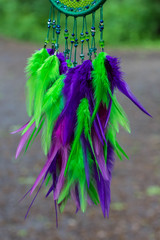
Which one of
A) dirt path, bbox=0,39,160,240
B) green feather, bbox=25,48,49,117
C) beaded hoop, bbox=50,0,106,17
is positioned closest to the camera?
beaded hoop, bbox=50,0,106,17

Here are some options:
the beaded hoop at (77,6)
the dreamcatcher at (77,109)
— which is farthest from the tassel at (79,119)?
the beaded hoop at (77,6)

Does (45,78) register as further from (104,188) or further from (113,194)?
(113,194)

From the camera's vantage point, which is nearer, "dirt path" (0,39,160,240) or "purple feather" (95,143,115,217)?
"purple feather" (95,143,115,217)

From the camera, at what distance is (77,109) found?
95 centimetres

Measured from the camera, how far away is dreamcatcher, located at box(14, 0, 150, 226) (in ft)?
3.05

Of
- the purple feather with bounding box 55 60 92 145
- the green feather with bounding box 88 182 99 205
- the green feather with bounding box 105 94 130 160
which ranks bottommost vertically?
the green feather with bounding box 88 182 99 205

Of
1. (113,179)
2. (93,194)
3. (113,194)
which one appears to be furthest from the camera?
(113,179)

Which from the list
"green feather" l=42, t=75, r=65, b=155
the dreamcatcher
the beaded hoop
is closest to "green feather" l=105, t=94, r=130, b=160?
the dreamcatcher

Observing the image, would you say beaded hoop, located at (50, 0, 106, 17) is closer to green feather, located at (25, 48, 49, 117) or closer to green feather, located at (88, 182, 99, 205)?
green feather, located at (25, 48, 49, 117)

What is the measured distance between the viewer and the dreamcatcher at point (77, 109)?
93cm

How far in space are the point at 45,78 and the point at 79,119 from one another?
143 millimetres

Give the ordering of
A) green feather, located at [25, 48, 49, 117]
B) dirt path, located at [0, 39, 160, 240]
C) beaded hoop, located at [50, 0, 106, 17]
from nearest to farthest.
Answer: beaded hoop, located at [50, 0, 106, 17], green feather, located at [25, 48, 49, 117], dirt path, located at [0, 39, 160, 240]

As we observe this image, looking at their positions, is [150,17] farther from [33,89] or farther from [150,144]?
[33,89]

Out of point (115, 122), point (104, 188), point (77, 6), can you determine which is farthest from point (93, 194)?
point (77, 6)
